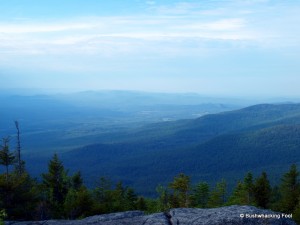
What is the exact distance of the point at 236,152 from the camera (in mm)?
185875

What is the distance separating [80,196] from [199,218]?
724 inches

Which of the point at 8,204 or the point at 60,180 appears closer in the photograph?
the point at 8,204

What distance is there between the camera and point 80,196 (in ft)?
109

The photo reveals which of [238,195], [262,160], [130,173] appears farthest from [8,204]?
[262,160]

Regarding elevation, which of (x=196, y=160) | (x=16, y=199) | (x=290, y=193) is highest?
(x=16, y=199)

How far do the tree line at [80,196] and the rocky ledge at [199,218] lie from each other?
14.9ft

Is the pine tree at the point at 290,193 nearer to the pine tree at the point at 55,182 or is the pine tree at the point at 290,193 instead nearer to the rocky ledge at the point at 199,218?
the rocky ledge at the point at 199,218

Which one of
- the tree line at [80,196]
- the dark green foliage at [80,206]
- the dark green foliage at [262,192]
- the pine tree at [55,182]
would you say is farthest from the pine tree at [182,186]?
the pine tree at [55,182]

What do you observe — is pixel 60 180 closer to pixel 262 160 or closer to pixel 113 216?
pixel 113 216

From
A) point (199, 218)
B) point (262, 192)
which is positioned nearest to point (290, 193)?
point (262, 192)

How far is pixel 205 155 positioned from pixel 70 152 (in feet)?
220

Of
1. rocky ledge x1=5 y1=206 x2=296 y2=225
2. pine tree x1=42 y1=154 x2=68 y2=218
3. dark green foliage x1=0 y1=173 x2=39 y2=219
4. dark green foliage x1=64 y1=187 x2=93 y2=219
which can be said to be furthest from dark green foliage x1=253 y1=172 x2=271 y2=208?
rocky ledge x1=5 y1=206 x2=296 y2=225

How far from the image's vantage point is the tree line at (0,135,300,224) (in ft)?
93.4

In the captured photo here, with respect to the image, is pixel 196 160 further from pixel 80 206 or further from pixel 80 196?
pixel 80 196
